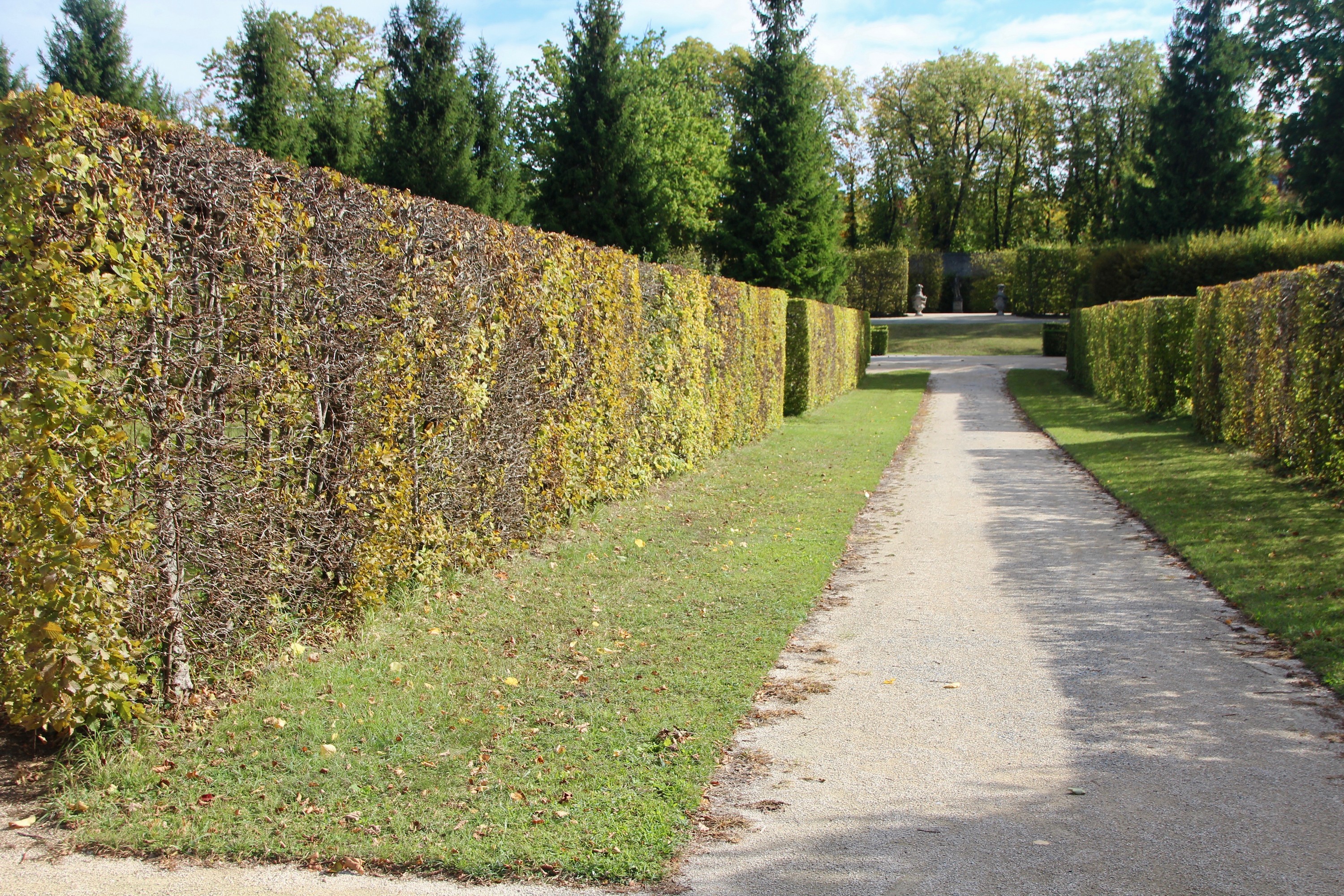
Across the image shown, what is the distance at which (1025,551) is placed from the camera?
9156 mm

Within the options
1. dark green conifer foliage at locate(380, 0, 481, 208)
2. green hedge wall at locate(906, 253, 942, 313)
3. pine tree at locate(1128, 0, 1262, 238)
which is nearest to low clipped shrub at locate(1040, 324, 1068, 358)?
pine tree at locate(1128, 0, 1262, 238)

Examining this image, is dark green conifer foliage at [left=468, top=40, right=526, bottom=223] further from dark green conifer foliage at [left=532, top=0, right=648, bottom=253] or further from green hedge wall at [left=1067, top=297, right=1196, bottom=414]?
green hedge wall at [left=1067, top=297, right=1196, bottom=414]

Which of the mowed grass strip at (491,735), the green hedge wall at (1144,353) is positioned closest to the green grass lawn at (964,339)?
the green hedge wall at (1144,353)

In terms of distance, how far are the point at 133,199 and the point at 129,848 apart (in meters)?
2.75

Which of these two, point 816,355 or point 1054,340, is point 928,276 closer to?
point 1054,340

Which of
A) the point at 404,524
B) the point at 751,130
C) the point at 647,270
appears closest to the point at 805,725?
the point at 404,524

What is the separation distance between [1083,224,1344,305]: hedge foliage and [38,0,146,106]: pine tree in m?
34.1

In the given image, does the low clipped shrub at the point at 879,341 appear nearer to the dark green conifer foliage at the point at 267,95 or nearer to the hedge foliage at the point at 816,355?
the hedge foliage at the point at 816,355

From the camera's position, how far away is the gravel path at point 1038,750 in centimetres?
358

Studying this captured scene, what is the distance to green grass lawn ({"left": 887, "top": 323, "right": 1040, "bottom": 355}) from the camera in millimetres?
49156

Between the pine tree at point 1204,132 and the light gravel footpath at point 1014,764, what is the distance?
42.9 m

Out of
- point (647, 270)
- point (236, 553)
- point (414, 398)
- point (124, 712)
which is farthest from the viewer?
point (647, 270)

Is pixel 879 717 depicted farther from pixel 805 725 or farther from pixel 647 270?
pixel 647 270

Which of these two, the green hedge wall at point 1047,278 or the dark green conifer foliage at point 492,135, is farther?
the green hedge wall at point 1047,278
